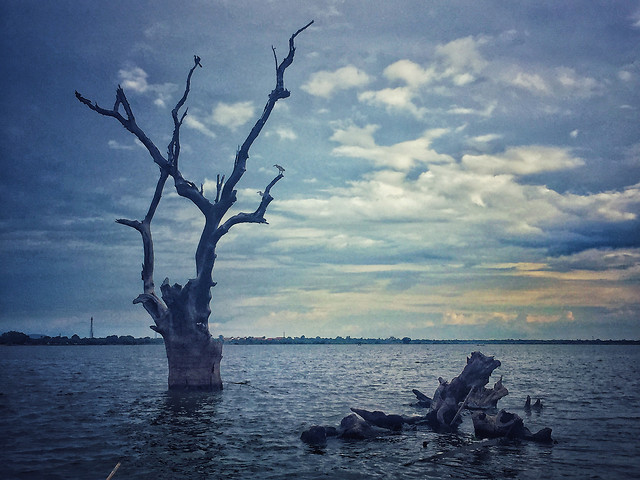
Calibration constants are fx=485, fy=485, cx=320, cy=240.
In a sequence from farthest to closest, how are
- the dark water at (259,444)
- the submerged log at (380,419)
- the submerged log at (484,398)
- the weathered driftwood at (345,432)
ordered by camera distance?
the submerged log at (484,398) → the submerged log at (380,419) → the weathered driftwood at (345,432) → the dark water at (259,444)

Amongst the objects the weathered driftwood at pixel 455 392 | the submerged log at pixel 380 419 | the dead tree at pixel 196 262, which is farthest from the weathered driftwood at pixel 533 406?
the dead tree at pixel 196 262

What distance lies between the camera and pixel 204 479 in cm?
1288

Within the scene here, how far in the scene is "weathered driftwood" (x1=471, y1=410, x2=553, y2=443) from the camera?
1802 centimetres

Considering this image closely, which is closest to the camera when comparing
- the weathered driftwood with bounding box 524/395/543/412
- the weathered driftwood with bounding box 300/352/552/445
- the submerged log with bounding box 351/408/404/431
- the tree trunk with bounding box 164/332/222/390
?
the weathered driftwood with bounding box 300/352/552/445

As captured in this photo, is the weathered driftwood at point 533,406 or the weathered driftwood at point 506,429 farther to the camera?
the weathered driftwood at point 533,406

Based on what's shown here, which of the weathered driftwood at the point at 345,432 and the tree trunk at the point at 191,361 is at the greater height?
the tree trunk at the point at 191,361

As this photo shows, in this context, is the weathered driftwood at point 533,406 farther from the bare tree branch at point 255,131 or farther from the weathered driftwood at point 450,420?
the bare tree branch at point 255,131

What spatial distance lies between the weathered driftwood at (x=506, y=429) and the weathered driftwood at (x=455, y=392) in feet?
6.86

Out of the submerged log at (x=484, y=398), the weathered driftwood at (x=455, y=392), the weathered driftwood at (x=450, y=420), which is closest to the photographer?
the weathered driftwood at (x=450, y=420)

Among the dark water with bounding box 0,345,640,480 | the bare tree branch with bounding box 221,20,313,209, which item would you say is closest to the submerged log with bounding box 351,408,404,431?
the dark water with bounding box 0,345,640,480

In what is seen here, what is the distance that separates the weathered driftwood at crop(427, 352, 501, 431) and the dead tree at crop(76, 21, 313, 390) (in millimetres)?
13381

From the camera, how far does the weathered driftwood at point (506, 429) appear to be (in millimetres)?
18016

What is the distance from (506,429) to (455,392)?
374 centimetres

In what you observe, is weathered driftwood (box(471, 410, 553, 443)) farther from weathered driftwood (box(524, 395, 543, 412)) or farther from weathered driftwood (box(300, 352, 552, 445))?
weathered driftwood (box(524, 395, 543, 412))
